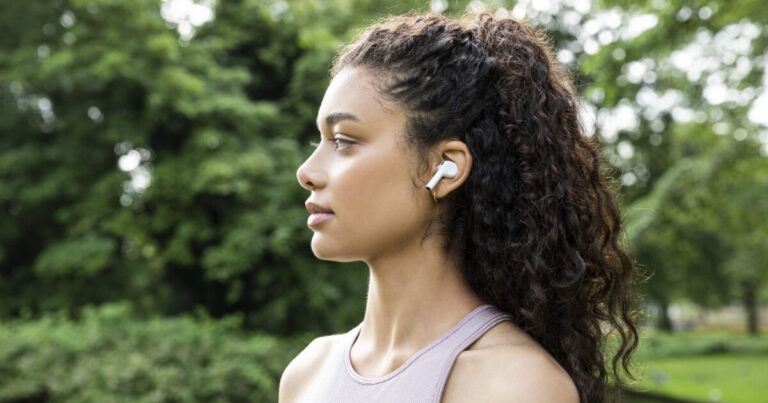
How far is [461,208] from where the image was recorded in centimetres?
153

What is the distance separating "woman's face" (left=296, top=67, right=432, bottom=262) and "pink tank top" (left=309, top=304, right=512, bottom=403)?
21 cm

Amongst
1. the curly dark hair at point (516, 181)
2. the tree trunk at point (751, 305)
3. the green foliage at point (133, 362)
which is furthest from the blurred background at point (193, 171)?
the tree trunk at point (751, 305)

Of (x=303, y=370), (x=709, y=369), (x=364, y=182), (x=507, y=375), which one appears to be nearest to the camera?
(x=507, y=375)

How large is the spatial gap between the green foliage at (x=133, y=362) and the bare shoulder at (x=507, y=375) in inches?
246

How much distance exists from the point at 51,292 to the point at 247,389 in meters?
5.52

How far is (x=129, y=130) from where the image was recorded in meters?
9.87

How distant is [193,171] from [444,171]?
27.3 ft

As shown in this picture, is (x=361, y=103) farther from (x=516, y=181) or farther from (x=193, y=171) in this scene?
(x=193, y=171)

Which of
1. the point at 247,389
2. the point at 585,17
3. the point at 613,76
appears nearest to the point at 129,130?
the point at 247,389

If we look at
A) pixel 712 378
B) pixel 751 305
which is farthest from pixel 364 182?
pixel 751 305

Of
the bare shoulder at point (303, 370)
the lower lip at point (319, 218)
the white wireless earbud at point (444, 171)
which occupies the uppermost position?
the lower lip at point (319, 218)

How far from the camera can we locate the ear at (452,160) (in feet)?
4.81

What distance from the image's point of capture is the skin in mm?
1441

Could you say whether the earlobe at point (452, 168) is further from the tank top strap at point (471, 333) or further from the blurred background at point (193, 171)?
the blurred background at point (193, 171)
